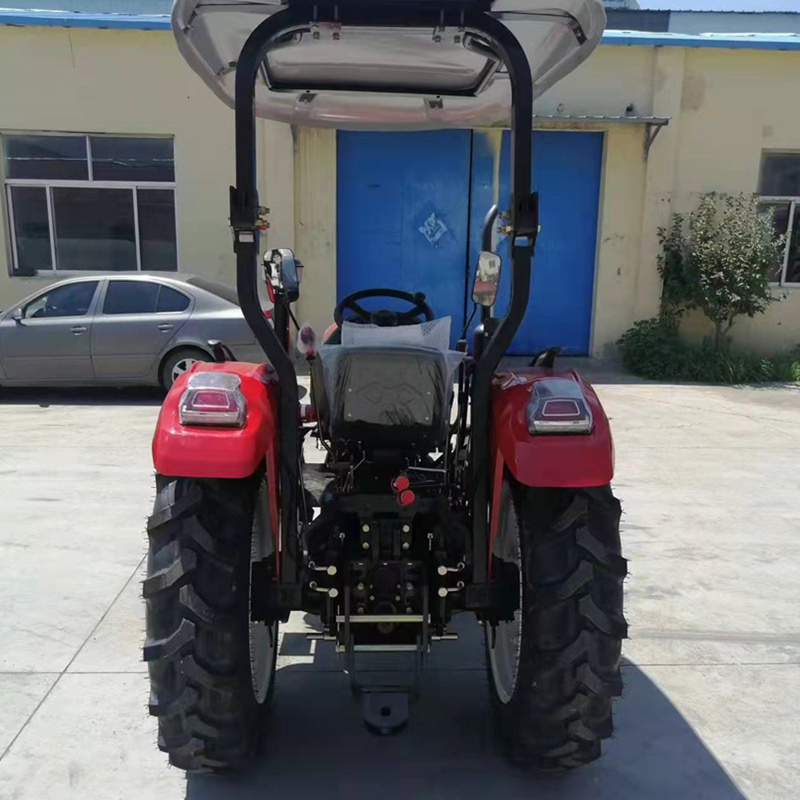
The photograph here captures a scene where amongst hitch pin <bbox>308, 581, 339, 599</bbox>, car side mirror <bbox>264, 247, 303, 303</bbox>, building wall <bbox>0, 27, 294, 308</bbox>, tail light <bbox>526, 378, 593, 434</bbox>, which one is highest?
building wall <bbox>0, 27, 294, 308</bbox>

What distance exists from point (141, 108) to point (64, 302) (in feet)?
12.1

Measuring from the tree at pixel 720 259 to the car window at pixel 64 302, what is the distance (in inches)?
313

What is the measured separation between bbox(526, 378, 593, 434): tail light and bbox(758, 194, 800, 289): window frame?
1077 centimetres

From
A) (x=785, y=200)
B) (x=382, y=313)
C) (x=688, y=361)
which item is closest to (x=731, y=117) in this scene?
(x=785, y=200)

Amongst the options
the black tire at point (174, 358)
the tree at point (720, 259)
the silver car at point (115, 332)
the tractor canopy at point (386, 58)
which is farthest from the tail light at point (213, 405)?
the tree at point (720, 259)

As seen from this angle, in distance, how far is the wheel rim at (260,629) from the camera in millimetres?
2756

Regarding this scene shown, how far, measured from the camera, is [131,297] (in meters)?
8.96

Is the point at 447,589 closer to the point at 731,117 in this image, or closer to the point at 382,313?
the point at 382,313

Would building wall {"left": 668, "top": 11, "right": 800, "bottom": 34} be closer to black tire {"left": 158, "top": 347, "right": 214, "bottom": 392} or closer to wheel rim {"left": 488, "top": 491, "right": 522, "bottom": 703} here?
black tire {"left": 158, "top": 347, "right": 214, "bottom": 392}

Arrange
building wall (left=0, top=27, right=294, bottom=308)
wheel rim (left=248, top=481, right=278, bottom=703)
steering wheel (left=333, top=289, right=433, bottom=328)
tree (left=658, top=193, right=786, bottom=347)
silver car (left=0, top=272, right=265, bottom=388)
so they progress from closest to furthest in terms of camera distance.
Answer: wheel rim (left=248, top=481, right=278, bottom=703) → steering wheel (left=333, top=289, right=433, bottom=328) → silver car (left=0, top=272, right=265, bottom=388) → building wall (left=0, top=27, right=294, bottom=308) → tree (left=658, top=193, right=786, bottom=347)

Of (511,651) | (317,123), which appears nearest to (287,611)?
(511,651)

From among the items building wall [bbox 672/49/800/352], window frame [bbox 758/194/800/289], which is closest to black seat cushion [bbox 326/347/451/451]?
building wall [bbox 672/49/800/352]

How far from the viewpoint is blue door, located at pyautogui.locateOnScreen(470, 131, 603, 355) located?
11633mm

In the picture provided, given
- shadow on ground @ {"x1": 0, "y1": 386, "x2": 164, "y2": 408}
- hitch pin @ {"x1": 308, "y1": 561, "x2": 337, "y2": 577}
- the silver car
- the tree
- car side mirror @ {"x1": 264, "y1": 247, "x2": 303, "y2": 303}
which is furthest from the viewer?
the tree
